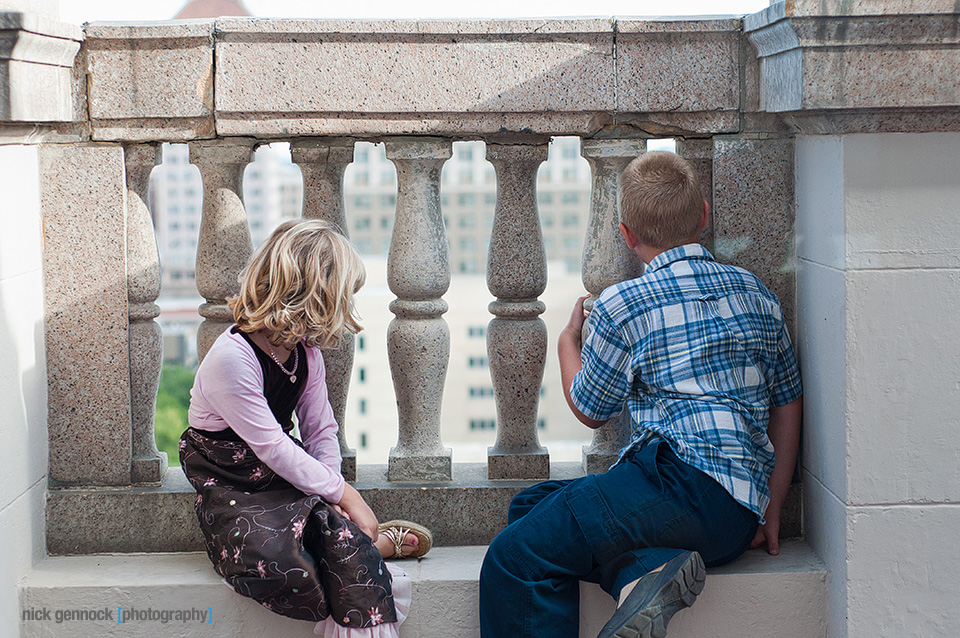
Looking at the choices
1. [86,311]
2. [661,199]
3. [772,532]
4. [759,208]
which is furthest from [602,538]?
[86,311]

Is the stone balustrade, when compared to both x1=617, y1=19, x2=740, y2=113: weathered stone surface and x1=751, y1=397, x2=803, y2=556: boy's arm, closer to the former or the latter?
x1=617, y1=19, x2=740, y2=113: weathered stone surface

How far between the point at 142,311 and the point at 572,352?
121cm

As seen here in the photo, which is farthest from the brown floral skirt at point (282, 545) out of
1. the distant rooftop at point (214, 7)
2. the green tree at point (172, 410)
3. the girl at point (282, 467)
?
the green tree at point (172, 410)

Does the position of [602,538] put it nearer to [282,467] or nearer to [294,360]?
[282,467]

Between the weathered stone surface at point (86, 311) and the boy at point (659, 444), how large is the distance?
1.17 metres

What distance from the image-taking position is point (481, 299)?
68188 millimetres

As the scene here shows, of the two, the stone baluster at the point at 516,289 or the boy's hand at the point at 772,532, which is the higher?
the stone baluster at the point at 516,289

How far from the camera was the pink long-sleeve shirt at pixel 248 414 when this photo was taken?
2.50 meters

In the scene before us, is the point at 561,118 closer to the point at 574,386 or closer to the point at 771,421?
the point at 574,386

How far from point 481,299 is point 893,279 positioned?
65734 millimetres

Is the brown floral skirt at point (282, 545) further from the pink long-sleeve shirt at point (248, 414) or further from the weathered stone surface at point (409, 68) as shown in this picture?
the weathered stone surface at point (409, 68)

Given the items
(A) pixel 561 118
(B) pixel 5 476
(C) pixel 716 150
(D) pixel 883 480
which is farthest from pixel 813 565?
(B) pixel 5 476

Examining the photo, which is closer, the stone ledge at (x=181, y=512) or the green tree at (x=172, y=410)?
the stone ledge at (x=181, y=512)

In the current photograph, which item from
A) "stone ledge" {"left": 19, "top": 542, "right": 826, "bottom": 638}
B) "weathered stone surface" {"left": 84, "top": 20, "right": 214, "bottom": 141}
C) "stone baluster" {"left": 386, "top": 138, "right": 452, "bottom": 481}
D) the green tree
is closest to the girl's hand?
→ "stone ledge" {"left": 19, "top": 542, "right": 826, "bottom": 638}
